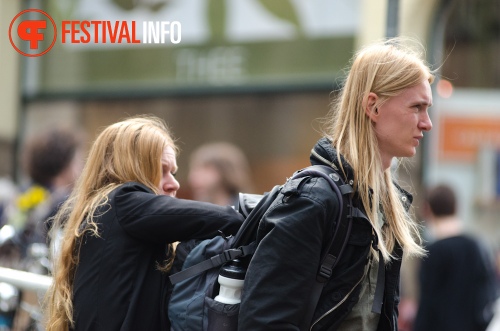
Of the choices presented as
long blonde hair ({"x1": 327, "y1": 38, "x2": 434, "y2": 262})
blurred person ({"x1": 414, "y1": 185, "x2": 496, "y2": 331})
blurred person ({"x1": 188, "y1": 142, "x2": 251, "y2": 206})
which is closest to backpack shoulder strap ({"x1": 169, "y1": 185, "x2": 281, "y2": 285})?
long blonde hair ({"x1": 327, "y1": 38, "x2": 434, "y2": 262})

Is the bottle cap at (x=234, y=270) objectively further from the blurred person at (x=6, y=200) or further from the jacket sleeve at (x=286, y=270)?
the blurred person at (x=6, y=200)

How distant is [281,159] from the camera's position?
10719mm

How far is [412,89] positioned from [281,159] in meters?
7.69

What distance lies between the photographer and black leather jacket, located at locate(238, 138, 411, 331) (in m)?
2.76

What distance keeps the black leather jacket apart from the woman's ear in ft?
1.02

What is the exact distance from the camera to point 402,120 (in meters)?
3.03

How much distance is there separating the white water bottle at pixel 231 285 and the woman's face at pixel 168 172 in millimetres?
769

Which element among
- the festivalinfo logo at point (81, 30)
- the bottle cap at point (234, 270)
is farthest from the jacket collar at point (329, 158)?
the festivalinfo logo at point (81, 30)

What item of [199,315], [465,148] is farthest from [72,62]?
[199,315]

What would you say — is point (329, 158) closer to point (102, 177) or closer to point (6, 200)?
point (102, 177)

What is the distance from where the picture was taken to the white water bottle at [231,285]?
2916 mm

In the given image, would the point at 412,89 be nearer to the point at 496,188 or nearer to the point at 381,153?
the point at 381,153

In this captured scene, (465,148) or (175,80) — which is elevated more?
(175,80)

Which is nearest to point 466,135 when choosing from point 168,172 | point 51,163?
point 51,163
